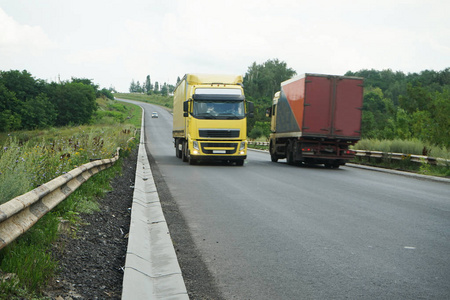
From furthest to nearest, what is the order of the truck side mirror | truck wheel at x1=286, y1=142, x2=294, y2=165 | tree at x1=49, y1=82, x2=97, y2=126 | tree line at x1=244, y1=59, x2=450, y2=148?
1. tree at x1=49, y1=82, x2=97, y2=126
2. tree line at x1=244, y1=59, x2=450, y2=148
3. truck wheel at x1=286, y1=142, x2=294, y2=165
4. the truck side mirror

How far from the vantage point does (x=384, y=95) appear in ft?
432

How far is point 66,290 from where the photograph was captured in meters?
3.76

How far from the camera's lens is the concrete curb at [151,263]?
3945mm

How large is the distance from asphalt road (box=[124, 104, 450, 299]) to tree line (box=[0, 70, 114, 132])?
76562 mm

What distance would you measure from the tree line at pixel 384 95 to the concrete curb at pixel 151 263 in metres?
Result: 48.3

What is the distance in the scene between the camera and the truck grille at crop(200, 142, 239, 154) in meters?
19.9

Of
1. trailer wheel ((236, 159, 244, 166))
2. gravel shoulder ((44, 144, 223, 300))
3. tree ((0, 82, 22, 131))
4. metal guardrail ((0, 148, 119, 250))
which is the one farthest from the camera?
tree ((0, 82, 22, 131))

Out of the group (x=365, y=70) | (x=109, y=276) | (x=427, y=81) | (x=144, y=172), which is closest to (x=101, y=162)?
(x=144, y=172)

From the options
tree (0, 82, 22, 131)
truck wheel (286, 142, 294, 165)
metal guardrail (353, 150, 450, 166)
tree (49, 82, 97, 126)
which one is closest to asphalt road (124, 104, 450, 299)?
metal guardrail (353, 150, 450, 166)

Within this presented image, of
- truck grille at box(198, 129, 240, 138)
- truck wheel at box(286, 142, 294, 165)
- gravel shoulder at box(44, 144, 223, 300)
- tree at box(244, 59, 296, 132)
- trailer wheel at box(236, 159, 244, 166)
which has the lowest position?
gravel shoulder at box(44, 144, 223, 300)

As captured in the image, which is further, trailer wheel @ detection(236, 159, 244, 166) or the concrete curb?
trailer wheel @ detection(236, 159, 244, 166)

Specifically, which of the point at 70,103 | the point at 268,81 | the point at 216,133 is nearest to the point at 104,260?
the point at 216,133

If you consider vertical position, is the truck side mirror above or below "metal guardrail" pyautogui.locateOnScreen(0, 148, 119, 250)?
above

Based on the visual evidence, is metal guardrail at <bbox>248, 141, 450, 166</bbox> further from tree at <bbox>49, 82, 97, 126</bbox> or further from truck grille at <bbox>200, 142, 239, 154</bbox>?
tree at <bbox>49, 82, 97, 126</bbox>
